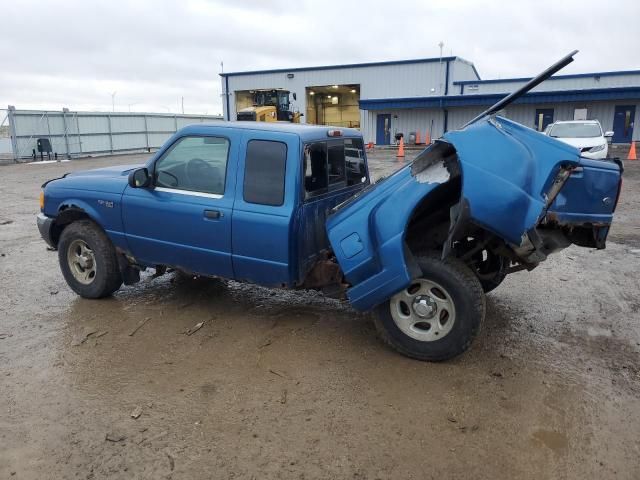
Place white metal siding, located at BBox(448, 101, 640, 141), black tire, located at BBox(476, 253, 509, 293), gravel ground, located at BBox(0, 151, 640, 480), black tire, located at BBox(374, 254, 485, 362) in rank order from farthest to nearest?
white metal siding, located at BBox(448, 101, 640, 141) → black tire, located at BBox(476, 253, 509, 293) → black tire, located at BBox(374, 254, 485, 362) → gravel ground, located at BBox(0, 151, 640, 480)

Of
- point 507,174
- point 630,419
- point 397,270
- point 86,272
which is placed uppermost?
point 507,174

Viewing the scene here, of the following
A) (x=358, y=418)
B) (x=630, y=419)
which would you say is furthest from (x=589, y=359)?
(x=358, y=418)

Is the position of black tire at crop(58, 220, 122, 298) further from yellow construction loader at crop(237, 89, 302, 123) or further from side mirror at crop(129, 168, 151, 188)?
yellow construction loader at crop(237, 89, 302, 123)

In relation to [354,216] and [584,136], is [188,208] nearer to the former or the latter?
[354,216]

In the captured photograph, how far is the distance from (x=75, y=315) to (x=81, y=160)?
24.4m

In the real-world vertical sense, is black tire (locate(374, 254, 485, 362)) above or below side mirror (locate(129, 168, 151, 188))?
below

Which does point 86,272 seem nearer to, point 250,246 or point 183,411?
point 250,246

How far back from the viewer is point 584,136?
54.1 ft

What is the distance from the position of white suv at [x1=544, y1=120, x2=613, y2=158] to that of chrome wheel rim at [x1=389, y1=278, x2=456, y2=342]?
1358cm

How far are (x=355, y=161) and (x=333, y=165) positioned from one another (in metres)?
0.53

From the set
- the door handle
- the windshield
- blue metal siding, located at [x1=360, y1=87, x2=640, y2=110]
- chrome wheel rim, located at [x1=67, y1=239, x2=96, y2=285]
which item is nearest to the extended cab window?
the door handle

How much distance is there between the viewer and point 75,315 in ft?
16.6

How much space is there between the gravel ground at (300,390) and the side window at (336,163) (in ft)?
4.39

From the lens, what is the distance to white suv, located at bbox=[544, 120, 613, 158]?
15.5m
